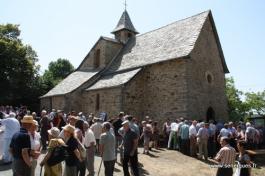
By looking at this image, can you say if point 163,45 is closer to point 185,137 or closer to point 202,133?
point 185,137

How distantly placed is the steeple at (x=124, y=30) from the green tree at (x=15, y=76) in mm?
10511

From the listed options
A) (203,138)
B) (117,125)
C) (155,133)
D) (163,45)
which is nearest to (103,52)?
(163,45)

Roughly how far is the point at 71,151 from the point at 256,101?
51815 millimetres

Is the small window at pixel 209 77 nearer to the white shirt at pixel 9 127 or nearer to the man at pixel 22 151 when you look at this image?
the white shirt at pixel 9 127

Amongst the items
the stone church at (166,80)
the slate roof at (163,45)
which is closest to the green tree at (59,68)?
the stone church at (166,80)

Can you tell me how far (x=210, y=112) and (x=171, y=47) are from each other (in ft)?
17.2

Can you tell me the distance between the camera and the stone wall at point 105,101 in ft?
67.9

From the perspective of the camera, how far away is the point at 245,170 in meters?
6.30

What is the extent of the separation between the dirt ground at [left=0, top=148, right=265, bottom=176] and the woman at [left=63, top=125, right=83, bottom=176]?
3.50 m

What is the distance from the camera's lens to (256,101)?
52844mm

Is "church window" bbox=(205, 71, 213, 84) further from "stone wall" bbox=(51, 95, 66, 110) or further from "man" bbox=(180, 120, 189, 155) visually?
"stone wall" bbox=(51, 95, 66, 110)

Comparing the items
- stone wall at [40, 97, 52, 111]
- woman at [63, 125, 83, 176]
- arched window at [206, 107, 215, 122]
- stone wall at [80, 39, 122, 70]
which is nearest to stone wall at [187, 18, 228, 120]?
arched window at [206, 107, 215, 122]

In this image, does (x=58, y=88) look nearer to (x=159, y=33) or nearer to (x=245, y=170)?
(x=159, y=33)

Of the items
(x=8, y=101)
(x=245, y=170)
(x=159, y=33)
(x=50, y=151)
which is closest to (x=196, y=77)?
(x=159, y=33)
